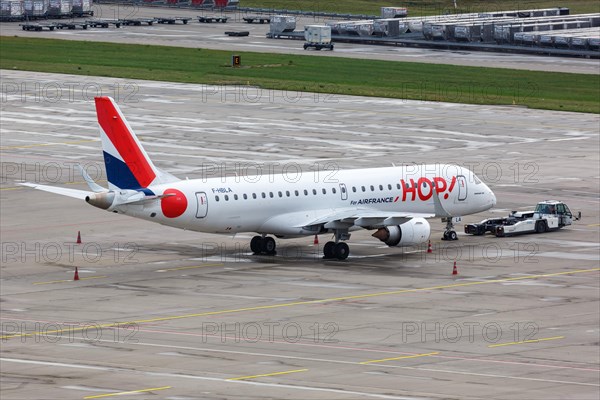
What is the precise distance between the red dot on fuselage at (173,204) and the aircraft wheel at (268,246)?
5.44 meters

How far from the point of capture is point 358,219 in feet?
210

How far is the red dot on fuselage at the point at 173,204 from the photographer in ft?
201

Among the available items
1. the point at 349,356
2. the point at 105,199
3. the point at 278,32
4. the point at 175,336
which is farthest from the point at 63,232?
the point at 278,32

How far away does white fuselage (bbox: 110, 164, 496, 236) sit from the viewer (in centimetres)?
6191

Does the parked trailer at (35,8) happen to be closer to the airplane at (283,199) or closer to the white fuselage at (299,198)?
the airplane at (283,199)

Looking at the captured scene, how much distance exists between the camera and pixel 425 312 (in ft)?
176

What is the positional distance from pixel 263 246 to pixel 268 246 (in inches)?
9.1

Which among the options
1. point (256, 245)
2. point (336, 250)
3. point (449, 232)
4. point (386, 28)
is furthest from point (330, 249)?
point (386, 28)

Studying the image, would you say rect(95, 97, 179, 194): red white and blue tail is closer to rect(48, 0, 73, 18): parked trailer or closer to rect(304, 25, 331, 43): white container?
rect(304, 25, 331, 43): white container

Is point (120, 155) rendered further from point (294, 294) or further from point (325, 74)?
point (325, 74)

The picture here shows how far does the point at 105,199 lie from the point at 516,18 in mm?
131713

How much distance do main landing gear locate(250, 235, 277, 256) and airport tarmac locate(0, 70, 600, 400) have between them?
84 cm

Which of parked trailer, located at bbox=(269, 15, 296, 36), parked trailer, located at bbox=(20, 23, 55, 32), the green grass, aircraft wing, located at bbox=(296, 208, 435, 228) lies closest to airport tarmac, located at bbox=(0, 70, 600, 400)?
aircraft wing, located at bbox=(296, 208, 435, 228)

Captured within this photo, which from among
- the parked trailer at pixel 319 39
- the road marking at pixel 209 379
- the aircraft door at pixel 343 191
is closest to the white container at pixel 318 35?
the parked trailer at pixel 319 39
